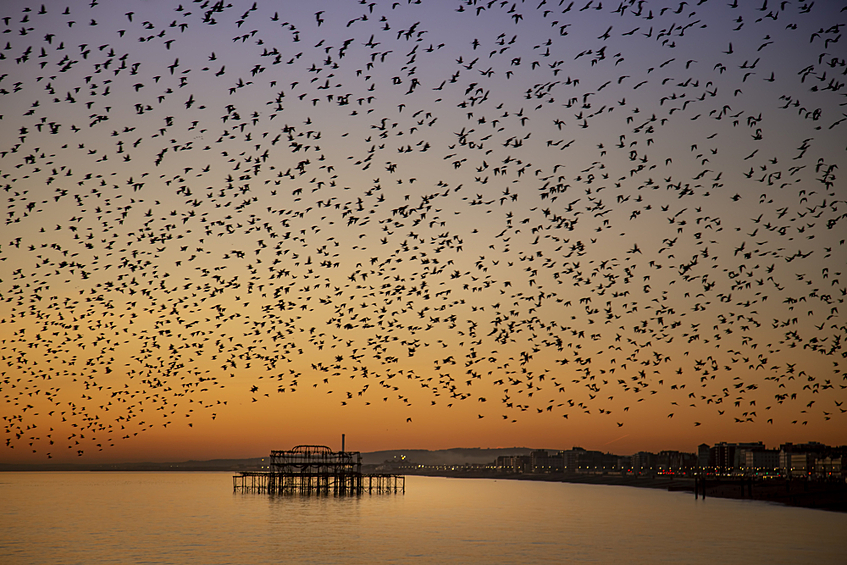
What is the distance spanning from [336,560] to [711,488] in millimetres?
134474

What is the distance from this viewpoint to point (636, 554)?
59031 mm

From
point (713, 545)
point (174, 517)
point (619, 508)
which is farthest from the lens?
point (619, 508)

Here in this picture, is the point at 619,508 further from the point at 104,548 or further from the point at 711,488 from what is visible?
the point at 104,548

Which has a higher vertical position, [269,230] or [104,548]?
[269,230]

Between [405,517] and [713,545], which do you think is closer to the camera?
[713,545]

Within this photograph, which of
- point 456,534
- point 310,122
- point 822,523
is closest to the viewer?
point 310,122

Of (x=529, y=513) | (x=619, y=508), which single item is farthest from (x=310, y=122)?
(x=619, y=508)

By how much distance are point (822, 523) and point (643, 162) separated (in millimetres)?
60519

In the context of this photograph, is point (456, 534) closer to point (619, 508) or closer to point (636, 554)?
point (636, 554)

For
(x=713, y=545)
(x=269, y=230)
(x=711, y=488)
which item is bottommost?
(x=711, y=488)

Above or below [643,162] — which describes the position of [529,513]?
below

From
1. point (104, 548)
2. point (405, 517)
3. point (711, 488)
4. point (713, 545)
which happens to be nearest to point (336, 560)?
point (104, 548)

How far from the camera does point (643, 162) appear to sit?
42.0 metres

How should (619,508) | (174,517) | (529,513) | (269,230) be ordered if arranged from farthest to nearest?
1. (619,508)
2. (529,513)
3. (174,517)
4. (269,230)
